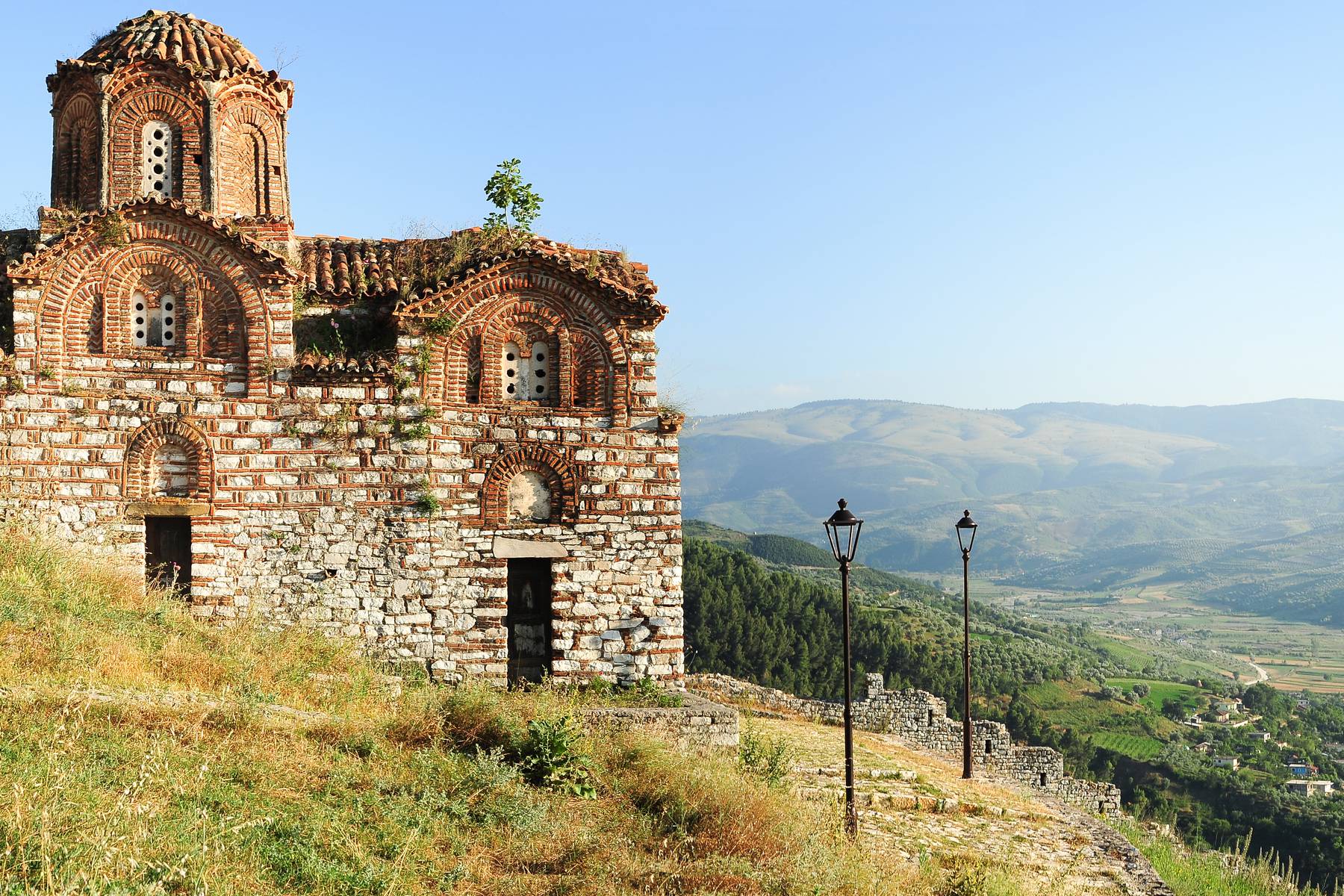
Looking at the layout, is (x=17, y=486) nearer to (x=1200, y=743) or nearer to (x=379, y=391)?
(x=379, y=391)

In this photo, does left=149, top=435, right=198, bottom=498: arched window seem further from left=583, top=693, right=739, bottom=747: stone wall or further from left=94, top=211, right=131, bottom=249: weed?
left=583, top=693, right=739, bottom=747: stone wall

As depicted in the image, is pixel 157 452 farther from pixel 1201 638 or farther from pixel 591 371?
pixel 1201 638

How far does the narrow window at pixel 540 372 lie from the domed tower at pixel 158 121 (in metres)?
4.57

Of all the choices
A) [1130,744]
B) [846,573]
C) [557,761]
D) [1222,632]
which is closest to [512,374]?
[846,573]

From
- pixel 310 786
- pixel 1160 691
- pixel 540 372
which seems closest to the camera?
pixel 310 786

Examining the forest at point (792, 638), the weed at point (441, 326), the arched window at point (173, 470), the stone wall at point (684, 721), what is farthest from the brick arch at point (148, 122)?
the forest at point (792, 638)

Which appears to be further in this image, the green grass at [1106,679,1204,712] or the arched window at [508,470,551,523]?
the green grass at [1106,679,1204,712]

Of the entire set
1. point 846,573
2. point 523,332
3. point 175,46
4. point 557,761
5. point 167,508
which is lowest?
point 557,761

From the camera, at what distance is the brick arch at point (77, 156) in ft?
53.2

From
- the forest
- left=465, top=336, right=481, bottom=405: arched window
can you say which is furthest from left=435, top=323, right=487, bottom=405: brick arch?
the forest

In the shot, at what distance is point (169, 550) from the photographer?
14.9 meters

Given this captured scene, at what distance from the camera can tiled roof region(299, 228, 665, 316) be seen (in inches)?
612

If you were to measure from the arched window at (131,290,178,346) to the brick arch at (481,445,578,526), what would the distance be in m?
4.76

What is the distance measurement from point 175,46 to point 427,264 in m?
5.11
